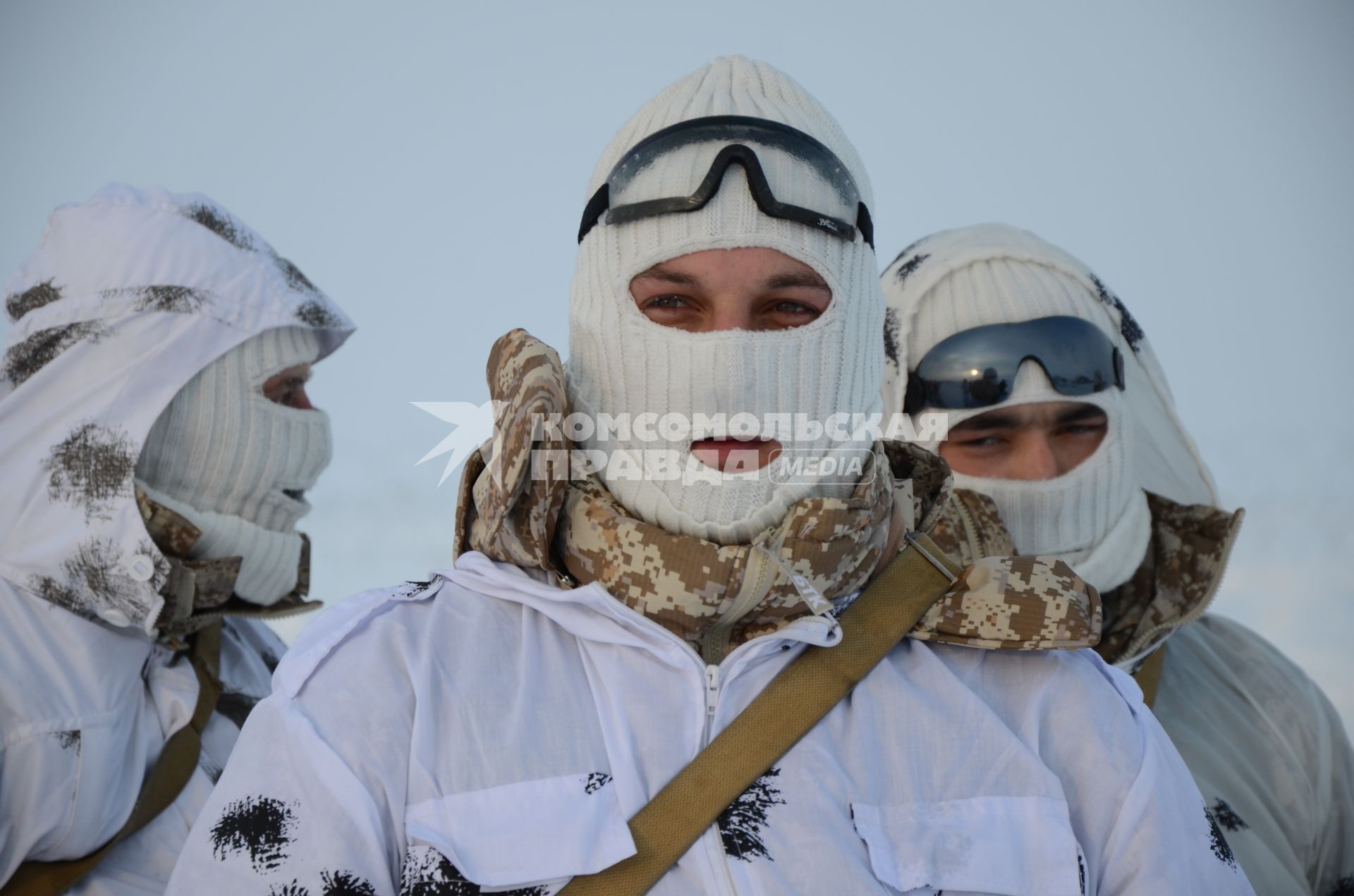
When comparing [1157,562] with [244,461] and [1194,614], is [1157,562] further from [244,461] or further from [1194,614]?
[244,461]

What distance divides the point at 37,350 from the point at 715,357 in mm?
2219

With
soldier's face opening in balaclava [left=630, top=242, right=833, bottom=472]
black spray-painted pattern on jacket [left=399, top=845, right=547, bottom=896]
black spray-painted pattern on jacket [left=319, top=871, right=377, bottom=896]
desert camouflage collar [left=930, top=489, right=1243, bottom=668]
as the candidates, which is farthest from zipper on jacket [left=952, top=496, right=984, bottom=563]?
black spray-painted pattern on jacket [left=319, top=871, right=377, bottom=896]

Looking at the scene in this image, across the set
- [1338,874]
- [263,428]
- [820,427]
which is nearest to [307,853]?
[820,427]

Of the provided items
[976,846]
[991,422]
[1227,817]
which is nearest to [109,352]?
[991,422]

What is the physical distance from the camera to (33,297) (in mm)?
3496

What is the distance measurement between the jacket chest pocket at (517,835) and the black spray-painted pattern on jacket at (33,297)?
246cm

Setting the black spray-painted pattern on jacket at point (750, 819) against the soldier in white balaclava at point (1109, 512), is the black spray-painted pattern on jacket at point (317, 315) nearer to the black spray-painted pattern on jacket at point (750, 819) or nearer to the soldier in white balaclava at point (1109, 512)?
the soldier in white balaclava at point (1109, 512)

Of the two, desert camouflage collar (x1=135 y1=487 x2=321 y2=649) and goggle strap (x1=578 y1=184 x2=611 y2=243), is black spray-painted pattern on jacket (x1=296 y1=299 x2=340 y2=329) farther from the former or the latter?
goggle strap (x1=578 y1=184 x2=611 y2=243)

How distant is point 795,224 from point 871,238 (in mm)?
312

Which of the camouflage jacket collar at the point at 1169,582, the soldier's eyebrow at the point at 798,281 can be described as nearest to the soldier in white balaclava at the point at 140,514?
the soldier's eyebrow at the point at 798,281

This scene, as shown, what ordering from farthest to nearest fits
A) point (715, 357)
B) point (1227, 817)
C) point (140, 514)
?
point (140, 514), point (1227, 817), point (715, 357)

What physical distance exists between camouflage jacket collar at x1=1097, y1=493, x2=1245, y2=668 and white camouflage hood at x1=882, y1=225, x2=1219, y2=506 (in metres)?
0.21

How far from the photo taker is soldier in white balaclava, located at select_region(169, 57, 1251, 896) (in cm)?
173

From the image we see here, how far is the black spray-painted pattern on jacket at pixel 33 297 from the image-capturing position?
3.48 meters
